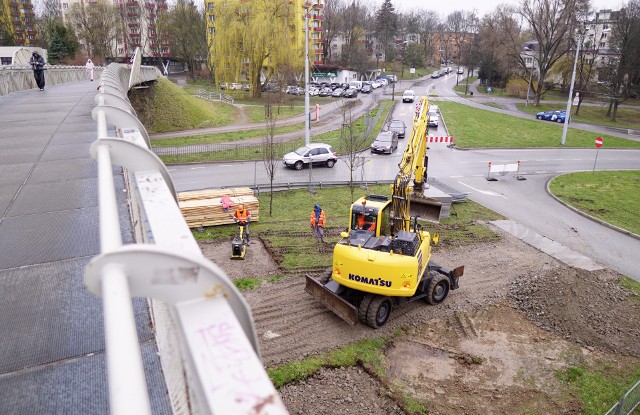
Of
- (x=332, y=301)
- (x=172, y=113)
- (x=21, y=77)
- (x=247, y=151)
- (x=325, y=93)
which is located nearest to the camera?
(x=332, y=301)

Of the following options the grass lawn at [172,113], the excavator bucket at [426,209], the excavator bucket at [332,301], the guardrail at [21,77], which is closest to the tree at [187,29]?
the grass lawn at [172,113]

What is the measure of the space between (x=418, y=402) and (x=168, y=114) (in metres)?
36.3

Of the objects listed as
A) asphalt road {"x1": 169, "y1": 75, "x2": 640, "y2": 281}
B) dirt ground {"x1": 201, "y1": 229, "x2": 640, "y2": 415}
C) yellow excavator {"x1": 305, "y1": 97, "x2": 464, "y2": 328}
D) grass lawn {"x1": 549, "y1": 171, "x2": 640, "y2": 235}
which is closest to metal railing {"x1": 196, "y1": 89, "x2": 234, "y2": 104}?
asphalt road {"x1": 169, "y1": 75, "x2": 640, "y2": 281}

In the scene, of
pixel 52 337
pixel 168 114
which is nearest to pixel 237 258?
pixel 52 337

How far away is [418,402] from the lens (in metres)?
9.26

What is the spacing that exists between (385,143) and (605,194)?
547 inches

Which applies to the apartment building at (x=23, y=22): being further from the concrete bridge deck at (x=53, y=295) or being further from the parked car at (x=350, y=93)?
the concrete bridge deck at (x=53, y=295)

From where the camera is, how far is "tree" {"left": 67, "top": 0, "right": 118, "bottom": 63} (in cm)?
7325

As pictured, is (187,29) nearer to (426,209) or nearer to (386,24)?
(386,24)

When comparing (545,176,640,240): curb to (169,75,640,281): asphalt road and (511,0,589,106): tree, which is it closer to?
(169,75,640,281): asphalt road

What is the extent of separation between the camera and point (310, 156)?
27234mm

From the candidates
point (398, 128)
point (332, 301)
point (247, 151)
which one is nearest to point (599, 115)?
point (398, 128)

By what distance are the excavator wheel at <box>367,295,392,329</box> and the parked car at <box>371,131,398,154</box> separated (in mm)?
21503

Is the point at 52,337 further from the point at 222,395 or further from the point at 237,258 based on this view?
the point at 237,258
